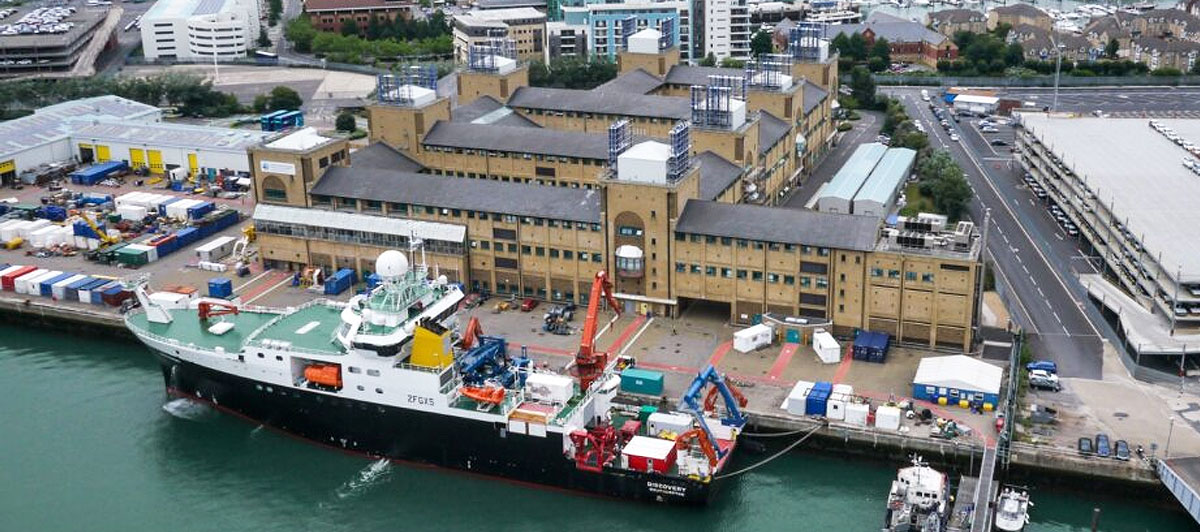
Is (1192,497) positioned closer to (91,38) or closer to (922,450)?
(922,450)

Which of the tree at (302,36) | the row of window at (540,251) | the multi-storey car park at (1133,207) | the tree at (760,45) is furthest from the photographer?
the tree at (302,36)

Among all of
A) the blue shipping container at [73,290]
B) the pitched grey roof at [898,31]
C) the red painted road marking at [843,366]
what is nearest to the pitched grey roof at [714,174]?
the red painted road marking at [843,366]

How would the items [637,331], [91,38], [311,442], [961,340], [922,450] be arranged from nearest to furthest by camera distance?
[922,450], [311,442], [961,340], [637,331], [91,38]

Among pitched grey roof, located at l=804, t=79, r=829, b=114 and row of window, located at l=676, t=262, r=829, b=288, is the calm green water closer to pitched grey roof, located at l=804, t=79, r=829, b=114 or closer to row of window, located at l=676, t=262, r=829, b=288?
row of window, located at l=676, t=262, r=829, b=288

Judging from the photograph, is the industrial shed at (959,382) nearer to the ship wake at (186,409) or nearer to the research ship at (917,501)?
the research ship at (917,501)

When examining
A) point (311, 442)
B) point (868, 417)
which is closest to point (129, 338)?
point (311, 442)

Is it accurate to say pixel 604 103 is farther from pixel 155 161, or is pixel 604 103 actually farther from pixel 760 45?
pixel 760 45

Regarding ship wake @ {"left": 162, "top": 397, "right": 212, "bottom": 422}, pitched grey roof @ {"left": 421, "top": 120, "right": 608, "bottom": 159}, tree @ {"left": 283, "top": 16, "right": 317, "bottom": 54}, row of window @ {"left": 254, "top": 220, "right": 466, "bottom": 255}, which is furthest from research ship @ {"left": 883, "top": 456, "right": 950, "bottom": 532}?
tree @ {"left": 283, "top": 16, "right": 317, "bottom": 54}
